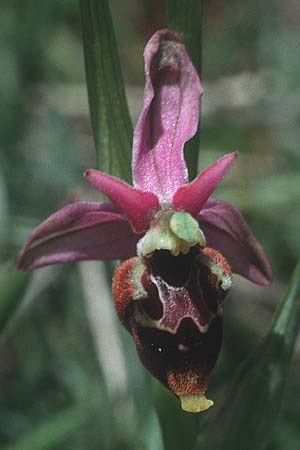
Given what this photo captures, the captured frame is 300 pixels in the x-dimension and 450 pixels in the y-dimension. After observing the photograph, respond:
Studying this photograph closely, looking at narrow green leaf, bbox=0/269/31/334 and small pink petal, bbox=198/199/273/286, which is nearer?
small pink petal, bbox=198/199/273/286

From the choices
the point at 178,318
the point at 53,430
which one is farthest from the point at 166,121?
the point at 53,430

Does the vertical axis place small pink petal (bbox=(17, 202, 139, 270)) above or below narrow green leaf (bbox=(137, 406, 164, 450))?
above

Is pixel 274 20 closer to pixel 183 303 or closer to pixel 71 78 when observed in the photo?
pixel 71 78

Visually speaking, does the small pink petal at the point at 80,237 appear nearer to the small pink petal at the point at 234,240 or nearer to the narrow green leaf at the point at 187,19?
the small pink petal at the point at 234,240

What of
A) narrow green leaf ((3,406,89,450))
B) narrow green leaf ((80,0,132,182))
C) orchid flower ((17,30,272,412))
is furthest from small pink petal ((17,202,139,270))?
narrow green leaf ((3,406,89,450))

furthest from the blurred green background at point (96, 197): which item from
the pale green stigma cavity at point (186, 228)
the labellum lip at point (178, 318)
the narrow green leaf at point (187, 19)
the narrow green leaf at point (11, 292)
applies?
the narrow green leaf at point (187, 19)

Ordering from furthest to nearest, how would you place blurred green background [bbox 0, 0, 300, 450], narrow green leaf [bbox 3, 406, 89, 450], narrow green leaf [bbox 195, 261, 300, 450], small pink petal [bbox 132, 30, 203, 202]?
1. blurred green background [bbox 0, 0, 300, 450]
2. narrow green leaf [bbox 3, 406, 89, 450]
3. narrow green leaf [bbox 195, 261, 300, 450]
4. small pink petal [bbox 132, 30, 203, 202]

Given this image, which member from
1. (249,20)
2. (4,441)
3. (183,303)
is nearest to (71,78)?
(249,20)

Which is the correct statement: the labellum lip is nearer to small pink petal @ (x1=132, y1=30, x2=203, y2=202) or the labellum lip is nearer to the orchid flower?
the orchid flower
